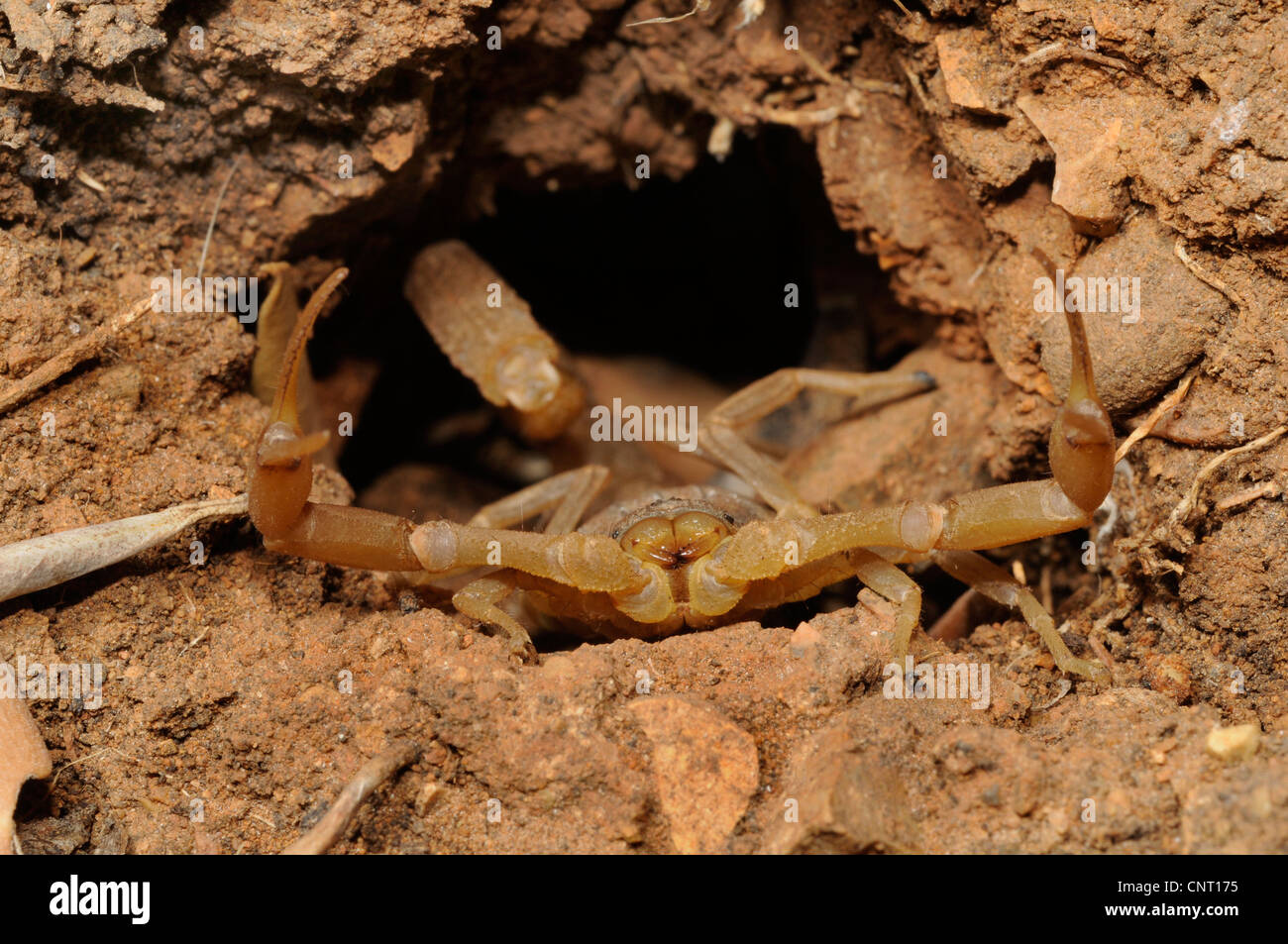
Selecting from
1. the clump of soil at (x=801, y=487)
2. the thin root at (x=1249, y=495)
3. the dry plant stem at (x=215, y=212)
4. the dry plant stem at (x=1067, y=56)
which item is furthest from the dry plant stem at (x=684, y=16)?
→ the thin root at (x=1249, y=495)

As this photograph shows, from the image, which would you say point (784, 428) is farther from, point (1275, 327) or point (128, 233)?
point (128, 233)

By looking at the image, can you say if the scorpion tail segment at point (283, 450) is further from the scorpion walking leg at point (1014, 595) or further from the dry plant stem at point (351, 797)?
the scorpion walking leg at point (1014, 595)

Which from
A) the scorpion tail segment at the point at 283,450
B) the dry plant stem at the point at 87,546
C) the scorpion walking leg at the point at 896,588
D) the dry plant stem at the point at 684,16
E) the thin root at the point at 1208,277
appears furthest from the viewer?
the dry plant stem at the point at 684,16

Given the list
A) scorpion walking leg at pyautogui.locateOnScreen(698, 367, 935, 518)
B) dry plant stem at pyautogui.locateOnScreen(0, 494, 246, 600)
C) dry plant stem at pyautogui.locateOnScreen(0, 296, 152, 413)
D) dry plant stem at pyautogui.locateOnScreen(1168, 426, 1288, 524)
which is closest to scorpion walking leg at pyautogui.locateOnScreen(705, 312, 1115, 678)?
dry plant stem at pyautogui.locateOnScreen(1168, 426, 1288, 524)

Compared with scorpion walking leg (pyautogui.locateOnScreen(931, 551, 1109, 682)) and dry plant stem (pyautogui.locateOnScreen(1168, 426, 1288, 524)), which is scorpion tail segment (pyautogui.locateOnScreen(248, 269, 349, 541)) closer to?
scorpion walking leg (pyautogui.locateOnScreen(931, 551, 1109, 682))

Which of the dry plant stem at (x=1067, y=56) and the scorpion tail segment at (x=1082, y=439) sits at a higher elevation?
the dry plant stem at (x=1067, y=56)
